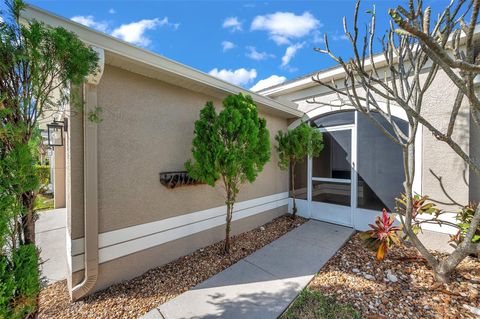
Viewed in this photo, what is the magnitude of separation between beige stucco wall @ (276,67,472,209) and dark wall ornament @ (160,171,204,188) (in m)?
5.38

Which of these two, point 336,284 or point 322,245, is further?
point 322,245

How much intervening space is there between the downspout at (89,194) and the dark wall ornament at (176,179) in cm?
114

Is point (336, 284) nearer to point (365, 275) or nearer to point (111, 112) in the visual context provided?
point (365, 275)

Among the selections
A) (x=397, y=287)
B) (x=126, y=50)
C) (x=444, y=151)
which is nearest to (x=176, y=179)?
(x=126, y=50)

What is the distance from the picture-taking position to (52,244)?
16.4ft

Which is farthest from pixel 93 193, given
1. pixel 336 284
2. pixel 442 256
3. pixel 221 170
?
pixel 442 256

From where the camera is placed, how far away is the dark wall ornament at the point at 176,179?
4.01m

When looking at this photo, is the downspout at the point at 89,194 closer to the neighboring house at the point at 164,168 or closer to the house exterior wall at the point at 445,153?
the neighboring house at the point at 164,168

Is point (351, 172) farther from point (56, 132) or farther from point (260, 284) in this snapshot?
point (56, 132)

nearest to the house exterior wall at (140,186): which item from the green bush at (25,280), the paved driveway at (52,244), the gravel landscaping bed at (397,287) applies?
the paved driveway at (52,244)

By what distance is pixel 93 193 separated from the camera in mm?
3121

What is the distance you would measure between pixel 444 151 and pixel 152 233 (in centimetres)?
647

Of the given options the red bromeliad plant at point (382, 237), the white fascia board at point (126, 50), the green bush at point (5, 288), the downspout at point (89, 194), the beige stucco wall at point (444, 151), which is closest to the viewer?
the green bush at point (5, 288)

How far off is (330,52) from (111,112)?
365 cm
